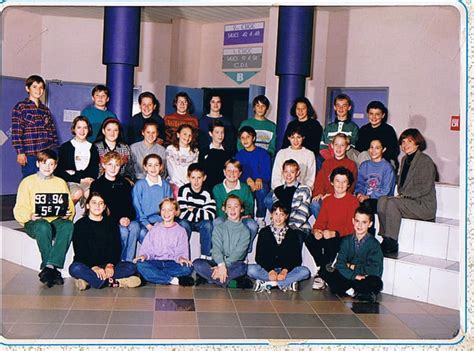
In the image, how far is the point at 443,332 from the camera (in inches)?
120

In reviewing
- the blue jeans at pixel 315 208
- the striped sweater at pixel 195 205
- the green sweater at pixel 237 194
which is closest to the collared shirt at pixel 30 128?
the striped sweater at pixel 195 205

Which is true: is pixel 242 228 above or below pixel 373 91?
below

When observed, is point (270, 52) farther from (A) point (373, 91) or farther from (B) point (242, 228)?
(B) point (242, 228)

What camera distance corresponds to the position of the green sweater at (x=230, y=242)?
12.5ft

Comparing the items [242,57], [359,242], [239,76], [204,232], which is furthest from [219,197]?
[242,57]

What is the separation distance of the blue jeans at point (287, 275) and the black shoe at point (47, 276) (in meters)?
1.29

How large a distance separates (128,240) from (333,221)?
1456 millimetres

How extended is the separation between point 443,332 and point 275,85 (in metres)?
3.86

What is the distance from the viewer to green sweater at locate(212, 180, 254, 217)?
13.6ft

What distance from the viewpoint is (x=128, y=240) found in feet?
12.6

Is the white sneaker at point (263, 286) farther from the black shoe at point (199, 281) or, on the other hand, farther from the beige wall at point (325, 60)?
the beige wall at point (325, 60)

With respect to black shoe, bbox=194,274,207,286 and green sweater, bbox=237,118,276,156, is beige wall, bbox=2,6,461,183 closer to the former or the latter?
green sweater, bbox=237,118,276,156

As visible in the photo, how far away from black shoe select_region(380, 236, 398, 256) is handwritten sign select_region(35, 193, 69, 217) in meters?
2.25

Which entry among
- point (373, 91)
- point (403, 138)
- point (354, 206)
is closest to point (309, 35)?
point (403, 138)
